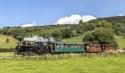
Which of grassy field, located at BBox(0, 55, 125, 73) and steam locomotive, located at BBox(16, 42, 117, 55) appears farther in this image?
steam locomotive, located at BBox(16, 42, 117, 55)

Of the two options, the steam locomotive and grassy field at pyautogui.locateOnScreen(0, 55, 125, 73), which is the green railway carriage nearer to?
the steam locomotive

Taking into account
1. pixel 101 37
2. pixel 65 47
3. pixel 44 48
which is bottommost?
pixel 44 48

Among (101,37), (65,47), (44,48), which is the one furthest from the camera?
(101,37)

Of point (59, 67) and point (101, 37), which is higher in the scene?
point (101, 37)

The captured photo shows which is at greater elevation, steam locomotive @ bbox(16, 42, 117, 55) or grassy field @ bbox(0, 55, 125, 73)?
steam locomotive @ bbox(16, 42, 117, 55)

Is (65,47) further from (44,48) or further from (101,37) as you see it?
(101,37)

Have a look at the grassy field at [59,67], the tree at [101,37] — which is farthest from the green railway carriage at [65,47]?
the tree at [101,37]

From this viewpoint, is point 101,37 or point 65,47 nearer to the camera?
point 65,47

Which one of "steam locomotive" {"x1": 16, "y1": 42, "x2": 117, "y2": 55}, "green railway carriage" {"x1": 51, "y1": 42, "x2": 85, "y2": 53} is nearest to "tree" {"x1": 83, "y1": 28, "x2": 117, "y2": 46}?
"green railway carriage" {"x1": 51, "y1": 42, "x2": 85, "y2": 53}

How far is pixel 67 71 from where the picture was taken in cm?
3434

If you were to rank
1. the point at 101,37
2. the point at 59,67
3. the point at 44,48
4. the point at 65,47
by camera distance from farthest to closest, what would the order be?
1. the point at 101,37
2. the point at 65,47
3. the point at 44,48
4. the point at 59,67

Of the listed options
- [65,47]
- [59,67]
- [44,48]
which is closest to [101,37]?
[65,47]

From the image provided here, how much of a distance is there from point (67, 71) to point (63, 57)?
68.8ft

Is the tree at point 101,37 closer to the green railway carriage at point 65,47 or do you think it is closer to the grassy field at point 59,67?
the green railway carriage at point 65,47
